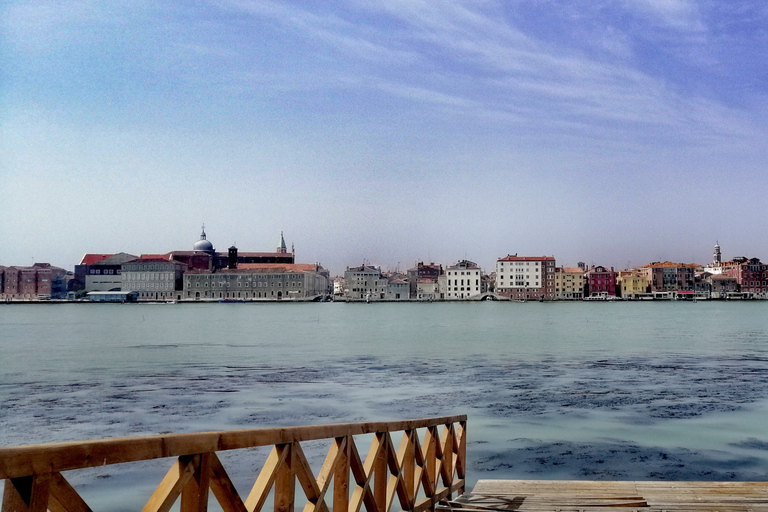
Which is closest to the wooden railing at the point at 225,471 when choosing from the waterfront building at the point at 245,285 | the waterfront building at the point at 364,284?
the waterfront building at the point at 245,285

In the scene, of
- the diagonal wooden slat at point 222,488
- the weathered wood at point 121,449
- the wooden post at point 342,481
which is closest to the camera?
the weathered wood at point 121,449

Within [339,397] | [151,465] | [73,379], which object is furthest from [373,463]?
[73,379]

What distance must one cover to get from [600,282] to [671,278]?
1773 centimetres

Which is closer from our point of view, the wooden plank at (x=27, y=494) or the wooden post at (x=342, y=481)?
the wooden plank at (x=27, y=494)

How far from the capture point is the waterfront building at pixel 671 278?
180 meters

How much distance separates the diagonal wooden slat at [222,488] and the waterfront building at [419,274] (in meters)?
180

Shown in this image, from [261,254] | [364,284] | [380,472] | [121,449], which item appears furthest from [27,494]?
[261,254]

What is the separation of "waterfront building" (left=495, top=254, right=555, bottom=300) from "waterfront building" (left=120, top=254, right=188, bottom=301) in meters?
74.0

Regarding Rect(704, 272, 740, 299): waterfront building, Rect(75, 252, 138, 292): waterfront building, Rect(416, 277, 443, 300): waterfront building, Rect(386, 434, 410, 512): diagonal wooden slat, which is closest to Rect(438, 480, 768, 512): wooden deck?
Rect(386, 434, 410, 512): diagonal wooden slat

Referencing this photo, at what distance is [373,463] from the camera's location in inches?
239

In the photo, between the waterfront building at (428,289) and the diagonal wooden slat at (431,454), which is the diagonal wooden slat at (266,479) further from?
the waterfront building at (428,289)

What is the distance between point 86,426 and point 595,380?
56.1 feet

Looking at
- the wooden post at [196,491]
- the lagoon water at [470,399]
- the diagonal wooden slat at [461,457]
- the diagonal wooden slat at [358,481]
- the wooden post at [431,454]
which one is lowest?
the lagoon water at [470,399]

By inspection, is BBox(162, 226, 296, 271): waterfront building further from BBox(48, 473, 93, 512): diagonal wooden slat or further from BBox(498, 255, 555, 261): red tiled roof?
BBox(48, 473, 93, 512): diagonal wooden slat
